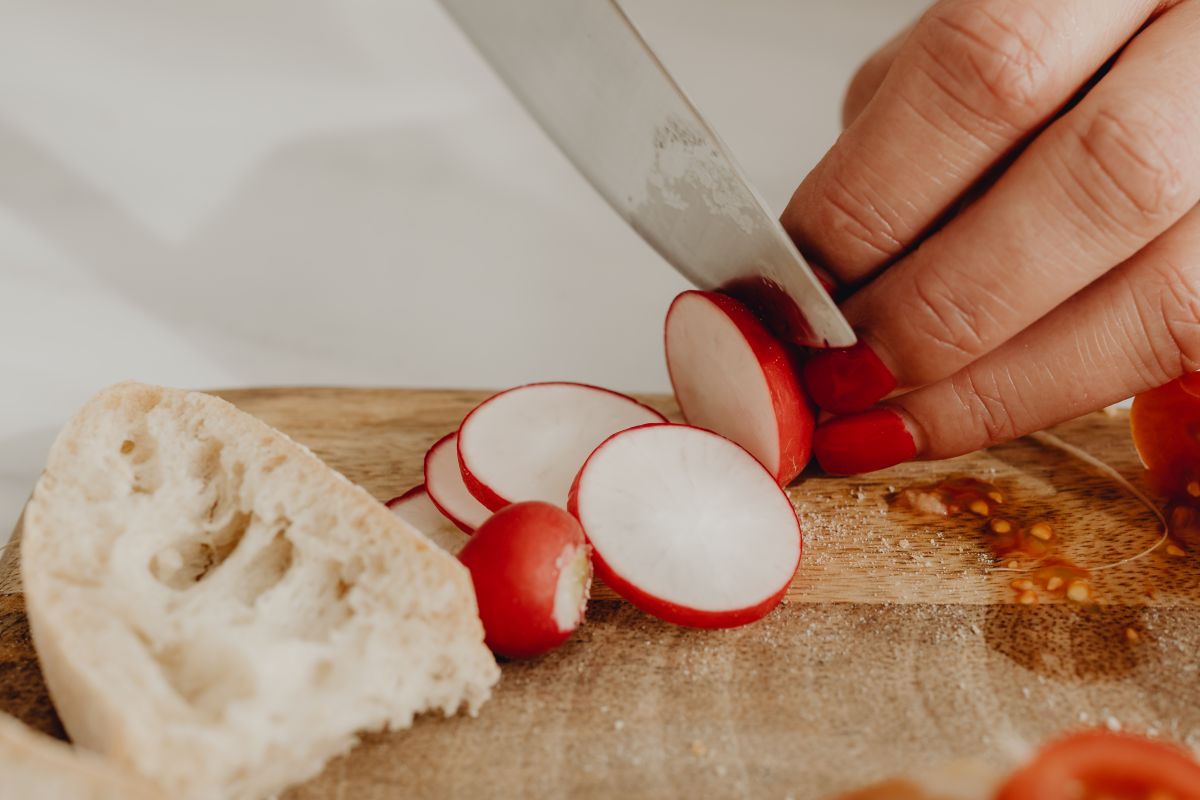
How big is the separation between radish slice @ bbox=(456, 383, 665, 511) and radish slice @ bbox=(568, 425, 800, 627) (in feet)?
0.64

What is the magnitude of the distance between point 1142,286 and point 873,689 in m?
1.10

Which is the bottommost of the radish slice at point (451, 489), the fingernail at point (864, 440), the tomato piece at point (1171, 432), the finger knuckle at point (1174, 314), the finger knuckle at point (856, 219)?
the tomato piece at point (1171, 432)

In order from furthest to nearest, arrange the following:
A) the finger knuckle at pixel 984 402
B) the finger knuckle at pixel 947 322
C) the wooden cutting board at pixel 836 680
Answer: the finger knuckle at pixel 984 402 < the finger knuckle at pixel 947 322 < the wooden cutting board at pixel 836 680

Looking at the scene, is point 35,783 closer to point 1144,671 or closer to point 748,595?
point 748,595

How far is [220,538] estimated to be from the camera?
1.90 metres

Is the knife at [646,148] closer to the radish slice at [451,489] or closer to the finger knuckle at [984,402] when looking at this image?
the finger knuckle at [984,402]

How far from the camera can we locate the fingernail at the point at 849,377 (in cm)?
226

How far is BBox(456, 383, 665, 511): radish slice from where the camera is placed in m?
2.24

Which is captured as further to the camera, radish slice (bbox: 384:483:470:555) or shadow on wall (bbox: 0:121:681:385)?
shadow on wall (bbox: 0:121:681:385)

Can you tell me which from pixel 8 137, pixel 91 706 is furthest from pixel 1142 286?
pixel 8 137

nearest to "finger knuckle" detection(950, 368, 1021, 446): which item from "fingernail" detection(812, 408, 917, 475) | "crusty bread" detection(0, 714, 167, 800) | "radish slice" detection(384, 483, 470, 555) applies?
"fingernail" detection(812, 408, 917, 475)

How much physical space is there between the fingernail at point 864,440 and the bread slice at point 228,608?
1.04 m

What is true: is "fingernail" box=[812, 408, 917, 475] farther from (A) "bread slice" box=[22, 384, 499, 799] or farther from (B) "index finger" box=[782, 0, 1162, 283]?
(A) "bread slice" box=[22, 384, 499, 799]

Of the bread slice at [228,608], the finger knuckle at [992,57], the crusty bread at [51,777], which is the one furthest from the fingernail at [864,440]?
the crusty bread at [51,777]
